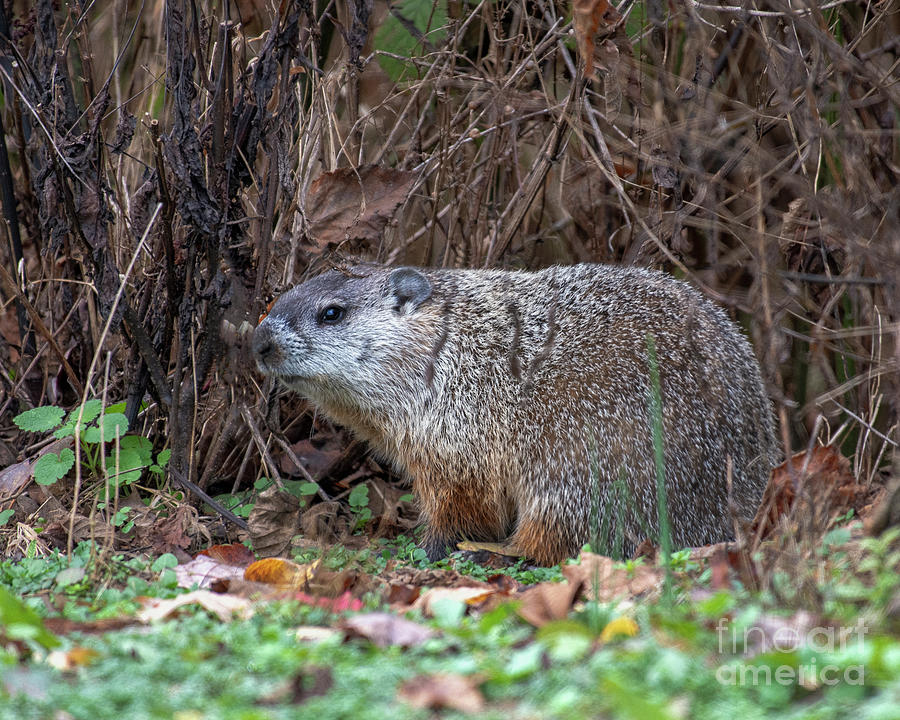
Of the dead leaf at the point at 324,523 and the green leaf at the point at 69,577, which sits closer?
the green leaf at the point at 69,577

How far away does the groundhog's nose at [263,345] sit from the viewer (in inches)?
181

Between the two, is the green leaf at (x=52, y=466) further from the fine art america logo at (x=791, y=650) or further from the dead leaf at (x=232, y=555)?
the fine art america logo at (x=791, y=650)

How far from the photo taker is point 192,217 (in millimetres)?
4156

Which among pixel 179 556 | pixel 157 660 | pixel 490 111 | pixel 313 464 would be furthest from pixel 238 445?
pixel 157 660

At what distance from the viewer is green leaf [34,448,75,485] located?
429 centimetres

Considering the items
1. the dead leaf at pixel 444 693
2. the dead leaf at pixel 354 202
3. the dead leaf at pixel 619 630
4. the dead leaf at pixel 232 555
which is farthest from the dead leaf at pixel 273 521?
the dead leaf at pixel 444 693

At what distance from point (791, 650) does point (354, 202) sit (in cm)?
320

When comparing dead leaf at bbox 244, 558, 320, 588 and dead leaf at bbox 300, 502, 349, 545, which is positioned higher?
dead leaf at bbox 244, 558, 320, 588

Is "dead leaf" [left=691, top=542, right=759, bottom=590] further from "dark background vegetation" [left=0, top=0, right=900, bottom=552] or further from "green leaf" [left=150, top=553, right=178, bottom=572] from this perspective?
"green leaf" [left=150, top=553, right=178, bottom=572]

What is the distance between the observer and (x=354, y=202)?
4707mm

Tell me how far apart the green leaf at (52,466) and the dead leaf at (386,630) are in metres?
2.31

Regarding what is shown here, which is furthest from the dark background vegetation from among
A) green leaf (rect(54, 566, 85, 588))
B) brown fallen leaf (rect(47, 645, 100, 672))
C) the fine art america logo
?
brown fallen leaf (rect(47, 645, 100, 672))

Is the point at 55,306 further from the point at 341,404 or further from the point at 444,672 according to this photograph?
the point at 444,672

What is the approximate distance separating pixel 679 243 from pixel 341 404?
6.21 ft
